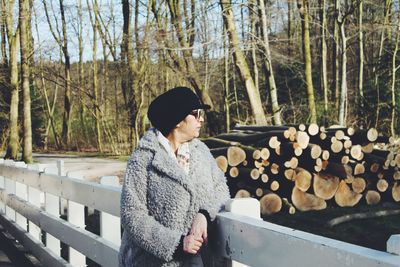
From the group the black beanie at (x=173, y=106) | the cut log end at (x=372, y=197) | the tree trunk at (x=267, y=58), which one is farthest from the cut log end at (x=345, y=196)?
the tree trunk at (x=267, y=58)

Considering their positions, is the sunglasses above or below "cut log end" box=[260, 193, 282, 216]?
above

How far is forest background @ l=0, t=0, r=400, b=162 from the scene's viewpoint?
19625 millimetres

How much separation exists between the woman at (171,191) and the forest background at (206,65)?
14.2 meters

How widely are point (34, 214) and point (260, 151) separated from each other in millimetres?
4265

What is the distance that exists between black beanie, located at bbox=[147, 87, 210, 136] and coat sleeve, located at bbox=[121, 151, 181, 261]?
176 mm

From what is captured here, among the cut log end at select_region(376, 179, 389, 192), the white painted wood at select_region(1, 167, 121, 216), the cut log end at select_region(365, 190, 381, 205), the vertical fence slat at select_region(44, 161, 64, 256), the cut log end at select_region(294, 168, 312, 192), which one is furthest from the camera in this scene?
the cut log end at select_region(376, 179, 389, 192)

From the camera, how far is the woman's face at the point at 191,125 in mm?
3004

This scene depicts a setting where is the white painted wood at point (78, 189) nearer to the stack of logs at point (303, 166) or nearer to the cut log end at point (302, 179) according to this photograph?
the stack of logs at point (303, 166)

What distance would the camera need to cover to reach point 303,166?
398 inches

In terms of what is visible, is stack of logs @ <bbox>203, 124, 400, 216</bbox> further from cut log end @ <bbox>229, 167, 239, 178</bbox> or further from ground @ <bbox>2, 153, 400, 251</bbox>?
ground @ <bbox>2, 153, 400, 251</bbox>

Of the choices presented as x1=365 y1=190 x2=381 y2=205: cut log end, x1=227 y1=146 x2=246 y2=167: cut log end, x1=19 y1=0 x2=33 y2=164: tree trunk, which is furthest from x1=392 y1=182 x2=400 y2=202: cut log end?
x1=19 y1=0 x2=33 y2=164: tree trunk

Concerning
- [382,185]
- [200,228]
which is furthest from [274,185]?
[200,228]

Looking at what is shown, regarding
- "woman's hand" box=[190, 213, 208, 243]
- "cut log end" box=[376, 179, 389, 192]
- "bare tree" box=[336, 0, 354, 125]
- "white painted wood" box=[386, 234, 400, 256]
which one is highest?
"bare tree" box=[336, 0, 354, 125]

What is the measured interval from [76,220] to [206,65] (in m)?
17.7
